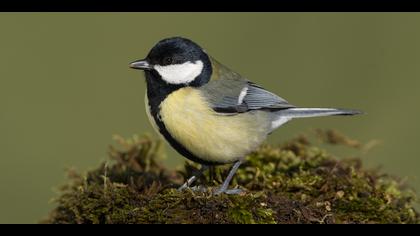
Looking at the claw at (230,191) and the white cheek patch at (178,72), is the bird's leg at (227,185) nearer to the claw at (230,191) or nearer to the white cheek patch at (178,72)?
the claw at (230,191)

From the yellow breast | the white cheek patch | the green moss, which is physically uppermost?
the white cheek patch

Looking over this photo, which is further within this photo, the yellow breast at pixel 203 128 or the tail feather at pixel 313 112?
the tail feather at pixel 313 112

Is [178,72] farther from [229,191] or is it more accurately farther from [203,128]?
[229,191]

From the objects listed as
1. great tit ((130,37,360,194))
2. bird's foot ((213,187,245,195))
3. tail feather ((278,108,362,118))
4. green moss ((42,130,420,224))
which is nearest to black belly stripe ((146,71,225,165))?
great tit ((130,37,360,194))

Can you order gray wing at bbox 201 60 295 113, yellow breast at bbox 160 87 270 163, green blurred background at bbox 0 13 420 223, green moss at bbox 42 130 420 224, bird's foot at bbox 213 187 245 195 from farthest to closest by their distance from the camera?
1. green blurred background at bbox 0 13 420 223
2. gray wing at bbox 201 60 295 113
3. yellow breast at bbox 160 87 270 163
4. bird's foot at bbox 213 187 245 195
5. green moss at bbox 42 130 420 224

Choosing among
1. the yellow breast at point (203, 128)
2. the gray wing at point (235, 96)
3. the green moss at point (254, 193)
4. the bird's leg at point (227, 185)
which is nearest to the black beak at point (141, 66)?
the yellow breast at point (203, 128)

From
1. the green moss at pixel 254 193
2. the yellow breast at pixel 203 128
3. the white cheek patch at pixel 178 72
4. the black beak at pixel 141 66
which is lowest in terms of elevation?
the green moss at pixel 254 193

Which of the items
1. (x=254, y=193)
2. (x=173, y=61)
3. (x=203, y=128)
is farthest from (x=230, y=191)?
(x=173, y=61)

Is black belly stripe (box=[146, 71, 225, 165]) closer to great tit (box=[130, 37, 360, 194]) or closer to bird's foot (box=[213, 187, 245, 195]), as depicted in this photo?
great tit (box=[130, 37, 360, 194])
